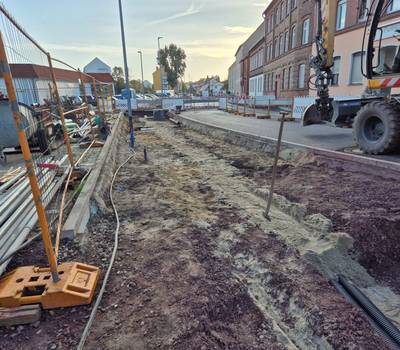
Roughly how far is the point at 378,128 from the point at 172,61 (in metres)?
77.6

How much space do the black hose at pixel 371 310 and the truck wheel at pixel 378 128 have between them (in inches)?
191

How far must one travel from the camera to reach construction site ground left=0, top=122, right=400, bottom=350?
2646 mm

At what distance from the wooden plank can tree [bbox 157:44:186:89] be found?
8022cm

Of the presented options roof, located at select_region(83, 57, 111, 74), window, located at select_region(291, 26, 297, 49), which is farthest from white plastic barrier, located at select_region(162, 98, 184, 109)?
roof, located at select_region(83, 57, 111, 74)

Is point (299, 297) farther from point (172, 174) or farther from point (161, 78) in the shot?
point (161, 78)

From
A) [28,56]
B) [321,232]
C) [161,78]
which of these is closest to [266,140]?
[321,232]

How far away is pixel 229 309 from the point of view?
2961 mm

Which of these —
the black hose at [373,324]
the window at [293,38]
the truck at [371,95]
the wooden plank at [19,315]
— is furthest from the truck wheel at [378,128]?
the window at [293,38]

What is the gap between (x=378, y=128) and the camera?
25.3ft

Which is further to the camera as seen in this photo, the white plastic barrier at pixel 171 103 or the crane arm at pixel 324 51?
the white plastic barrier at pixel 171 103

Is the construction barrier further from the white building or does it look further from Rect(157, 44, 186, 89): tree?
Rect(157, 44, 186, 89): tree

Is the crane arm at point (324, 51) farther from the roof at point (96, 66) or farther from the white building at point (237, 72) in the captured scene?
the roof at point (96, 66)

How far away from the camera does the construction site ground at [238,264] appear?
2.65 metres

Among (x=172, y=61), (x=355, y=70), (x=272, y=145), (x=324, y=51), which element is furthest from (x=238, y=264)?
(x=172, y=61)
